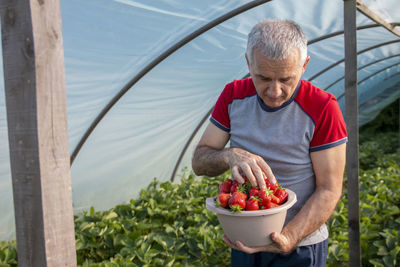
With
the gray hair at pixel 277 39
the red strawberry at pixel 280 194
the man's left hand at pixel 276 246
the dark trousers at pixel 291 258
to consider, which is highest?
the gray hair at pixel 277 39

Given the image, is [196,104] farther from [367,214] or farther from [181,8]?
[367,214]

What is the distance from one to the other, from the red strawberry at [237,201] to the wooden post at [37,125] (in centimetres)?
70

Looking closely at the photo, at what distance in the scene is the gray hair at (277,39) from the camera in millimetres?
1556

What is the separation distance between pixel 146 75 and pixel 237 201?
286 centimetres

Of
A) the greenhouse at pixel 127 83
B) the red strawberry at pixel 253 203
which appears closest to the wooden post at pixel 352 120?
the greenhouse at pixel 127 83

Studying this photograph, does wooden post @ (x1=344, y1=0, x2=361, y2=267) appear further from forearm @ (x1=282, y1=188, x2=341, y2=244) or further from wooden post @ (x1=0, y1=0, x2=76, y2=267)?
wooden post @ (x1=0, y1=0, x2=76, y2=267)

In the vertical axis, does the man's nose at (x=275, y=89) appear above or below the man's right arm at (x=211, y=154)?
above

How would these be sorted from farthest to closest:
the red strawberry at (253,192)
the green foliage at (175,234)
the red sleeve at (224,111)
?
1. the green foliage at (175,234)
2. the red sleeve at (224,111)
3. the red strawberry at (253,192)

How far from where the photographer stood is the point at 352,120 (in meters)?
3.00

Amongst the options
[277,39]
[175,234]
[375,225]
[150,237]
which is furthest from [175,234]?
[277,39]

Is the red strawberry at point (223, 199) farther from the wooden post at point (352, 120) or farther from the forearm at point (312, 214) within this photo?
the wooden post at point (352, 120)

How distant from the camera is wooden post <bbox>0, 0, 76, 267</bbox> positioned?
1.21 m

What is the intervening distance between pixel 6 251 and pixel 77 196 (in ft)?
3.87

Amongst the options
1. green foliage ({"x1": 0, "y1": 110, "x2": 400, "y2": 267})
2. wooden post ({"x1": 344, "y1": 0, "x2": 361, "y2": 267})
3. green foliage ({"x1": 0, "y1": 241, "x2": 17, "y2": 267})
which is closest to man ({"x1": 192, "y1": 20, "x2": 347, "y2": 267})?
wooden post ({"x1": 344, "y1": 0, "x2": 361, "y2": 267})
